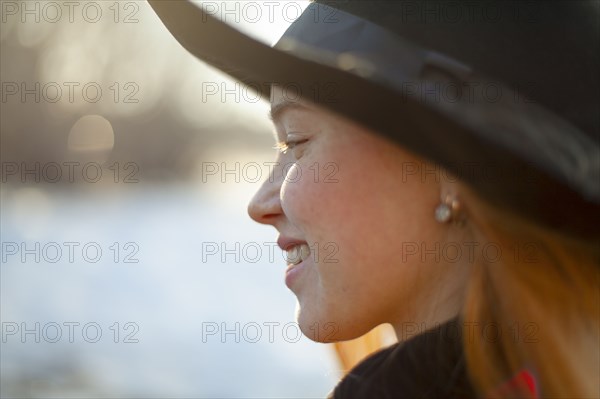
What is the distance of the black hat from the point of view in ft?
5.02

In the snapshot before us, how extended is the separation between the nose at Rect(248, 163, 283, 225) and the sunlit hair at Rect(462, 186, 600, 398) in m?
0.45

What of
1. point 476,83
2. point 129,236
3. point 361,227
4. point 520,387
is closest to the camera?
point 476,83

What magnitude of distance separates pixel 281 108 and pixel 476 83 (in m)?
0.48

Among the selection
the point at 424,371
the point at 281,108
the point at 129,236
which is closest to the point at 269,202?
the point at 281,108

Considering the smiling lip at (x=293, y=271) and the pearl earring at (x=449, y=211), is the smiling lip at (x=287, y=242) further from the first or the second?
the pearl earring at (x=449, y=211)

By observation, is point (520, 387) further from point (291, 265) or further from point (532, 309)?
point (291, 265)

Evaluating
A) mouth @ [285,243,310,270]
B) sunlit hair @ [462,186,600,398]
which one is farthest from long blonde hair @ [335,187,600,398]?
mouth @ [285,243,310,270]

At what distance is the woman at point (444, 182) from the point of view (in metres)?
1.56

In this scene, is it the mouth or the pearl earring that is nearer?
the pearl earring

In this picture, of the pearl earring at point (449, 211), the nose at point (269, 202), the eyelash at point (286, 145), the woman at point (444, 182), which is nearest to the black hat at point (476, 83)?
the woman at point (444, 182)

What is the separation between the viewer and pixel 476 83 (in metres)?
1.58

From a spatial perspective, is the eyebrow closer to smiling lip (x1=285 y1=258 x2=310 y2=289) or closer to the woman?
the woman

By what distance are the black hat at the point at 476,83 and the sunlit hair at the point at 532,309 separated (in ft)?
0.27

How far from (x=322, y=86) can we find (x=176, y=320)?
6254 millimetres
